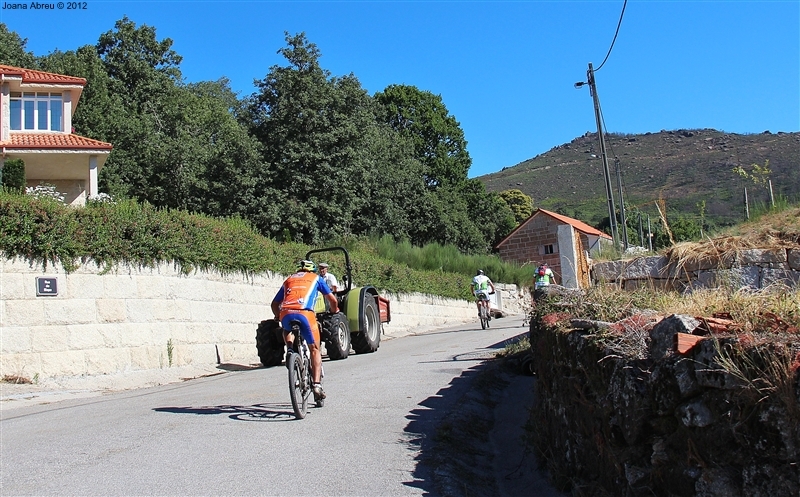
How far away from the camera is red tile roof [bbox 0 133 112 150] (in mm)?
26875

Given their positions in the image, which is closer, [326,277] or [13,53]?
[326,277]

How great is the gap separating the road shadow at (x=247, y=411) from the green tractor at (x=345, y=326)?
3.34m

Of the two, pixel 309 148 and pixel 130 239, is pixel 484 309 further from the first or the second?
pixel 309 148

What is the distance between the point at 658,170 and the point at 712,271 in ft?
181

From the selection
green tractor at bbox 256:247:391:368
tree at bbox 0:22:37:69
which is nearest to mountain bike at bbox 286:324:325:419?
green tractor at bbox 256:247:391:368

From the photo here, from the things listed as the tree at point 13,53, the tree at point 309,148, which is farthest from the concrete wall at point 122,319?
the tree at point 13,53

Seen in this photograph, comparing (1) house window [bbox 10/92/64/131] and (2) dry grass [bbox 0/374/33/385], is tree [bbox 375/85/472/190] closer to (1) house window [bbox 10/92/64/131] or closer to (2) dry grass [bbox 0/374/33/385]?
(1) house window [bbox 10/92/64/131]

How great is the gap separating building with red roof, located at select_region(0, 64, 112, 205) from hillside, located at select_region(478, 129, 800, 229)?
63.3 feet

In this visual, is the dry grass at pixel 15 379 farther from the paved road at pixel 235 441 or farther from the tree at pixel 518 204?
the tree at pixel 518 204

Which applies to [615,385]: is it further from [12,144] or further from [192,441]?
[12,144]

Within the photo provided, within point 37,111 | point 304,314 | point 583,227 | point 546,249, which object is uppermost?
point 37,111

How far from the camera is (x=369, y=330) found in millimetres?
17016

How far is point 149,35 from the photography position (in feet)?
152

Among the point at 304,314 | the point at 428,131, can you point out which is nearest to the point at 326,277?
the point at 304,314
